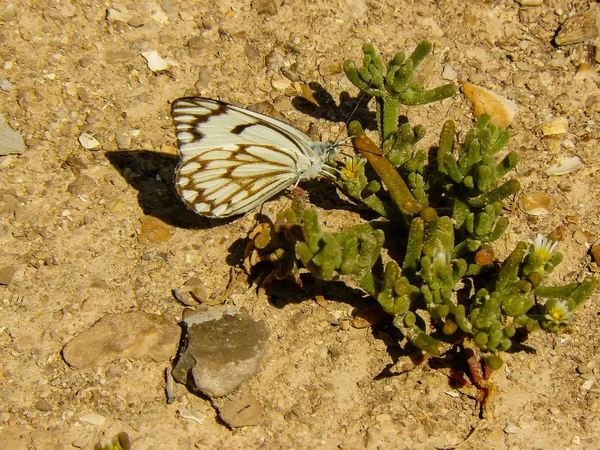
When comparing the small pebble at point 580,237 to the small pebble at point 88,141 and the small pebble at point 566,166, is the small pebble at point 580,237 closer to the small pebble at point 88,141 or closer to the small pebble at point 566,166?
the small pebble at point 566,166

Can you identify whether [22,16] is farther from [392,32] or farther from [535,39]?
[535,39]

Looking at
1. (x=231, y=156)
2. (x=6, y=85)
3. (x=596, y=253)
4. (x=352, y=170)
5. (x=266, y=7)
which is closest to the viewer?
(x=352, y=170)

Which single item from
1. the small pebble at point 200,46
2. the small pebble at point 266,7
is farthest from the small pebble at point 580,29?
the small pebble at point 200,46

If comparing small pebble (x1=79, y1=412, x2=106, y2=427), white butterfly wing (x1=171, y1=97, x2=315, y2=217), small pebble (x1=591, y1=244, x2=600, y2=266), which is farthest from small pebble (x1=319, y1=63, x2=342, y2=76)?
small pebble (x1=79, y1=412, x2=106, y2=427)

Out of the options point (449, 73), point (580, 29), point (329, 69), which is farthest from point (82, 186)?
point (580, 29)

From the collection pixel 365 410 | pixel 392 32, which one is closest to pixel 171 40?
pixel 392 32

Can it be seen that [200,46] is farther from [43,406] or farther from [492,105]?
[43,406]

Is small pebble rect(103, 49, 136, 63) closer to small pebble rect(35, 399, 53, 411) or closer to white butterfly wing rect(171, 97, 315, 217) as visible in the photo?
white butterfly wing rect(171, 97, 315, 217)
